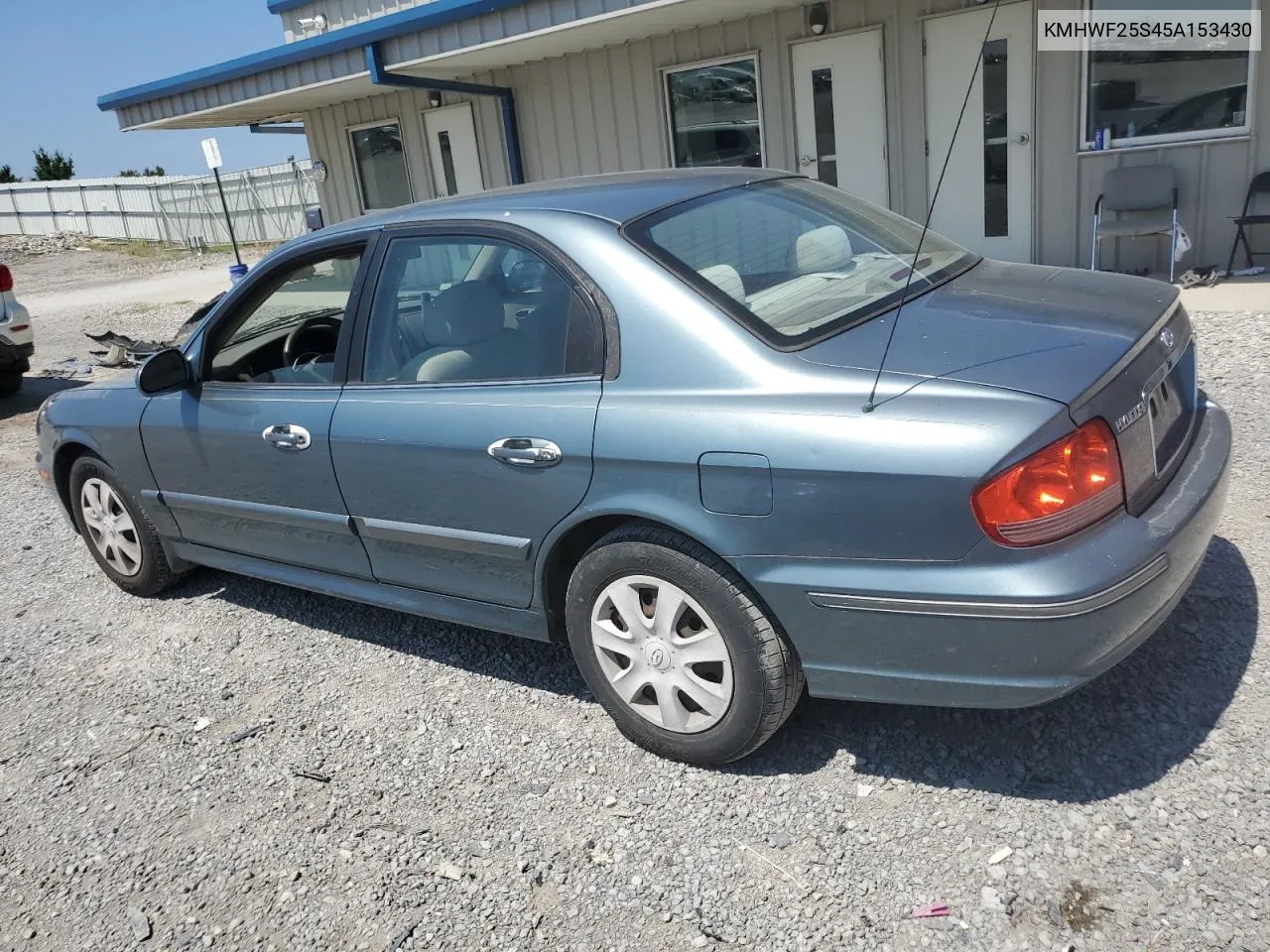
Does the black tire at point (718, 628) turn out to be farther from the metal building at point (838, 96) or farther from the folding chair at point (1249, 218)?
the folding chair at point (1249, 218)

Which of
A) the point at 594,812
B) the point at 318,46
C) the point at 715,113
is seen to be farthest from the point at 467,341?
the point at 318,46

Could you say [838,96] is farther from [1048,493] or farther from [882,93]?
[1048,493]

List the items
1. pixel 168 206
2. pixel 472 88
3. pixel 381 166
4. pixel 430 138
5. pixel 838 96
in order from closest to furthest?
pixel 838 96 < pixel 472 88 < pixel 430 138 < pixel 381 166 < pixel 168 206

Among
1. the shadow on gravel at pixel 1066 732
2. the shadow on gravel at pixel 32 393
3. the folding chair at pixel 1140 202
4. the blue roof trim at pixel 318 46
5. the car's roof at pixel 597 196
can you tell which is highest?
the blue roof trim at pixel 318 46

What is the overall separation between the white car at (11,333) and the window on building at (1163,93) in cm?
945

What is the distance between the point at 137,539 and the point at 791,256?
122 inches

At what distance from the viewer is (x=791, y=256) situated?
3.07m

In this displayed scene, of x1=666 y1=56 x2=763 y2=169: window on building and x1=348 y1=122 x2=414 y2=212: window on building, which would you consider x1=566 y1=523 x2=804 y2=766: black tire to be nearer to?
x1=666 y1=56 x2=763 y2=169: window on building

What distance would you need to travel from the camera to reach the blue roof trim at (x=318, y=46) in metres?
9.12

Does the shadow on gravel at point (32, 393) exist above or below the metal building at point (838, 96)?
below

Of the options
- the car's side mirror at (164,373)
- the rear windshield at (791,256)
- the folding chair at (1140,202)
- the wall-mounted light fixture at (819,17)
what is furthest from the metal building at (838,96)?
the car's side mirror at (164,373)

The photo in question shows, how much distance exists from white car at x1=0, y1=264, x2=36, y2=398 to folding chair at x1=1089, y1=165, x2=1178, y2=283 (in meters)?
9.30

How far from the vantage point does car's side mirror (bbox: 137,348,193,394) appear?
3.78 meters

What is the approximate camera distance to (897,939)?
7.24ft
